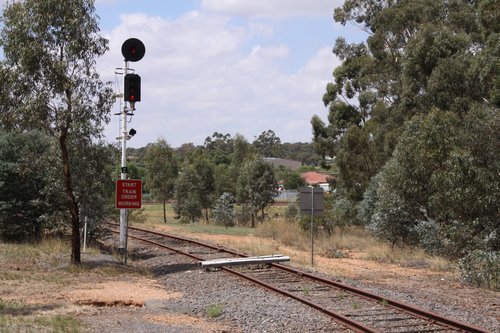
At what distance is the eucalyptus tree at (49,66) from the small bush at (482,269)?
10.6 meters

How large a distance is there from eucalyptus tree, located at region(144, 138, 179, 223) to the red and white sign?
3701 cm

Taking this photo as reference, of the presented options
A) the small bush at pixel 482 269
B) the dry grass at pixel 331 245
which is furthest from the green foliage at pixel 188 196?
the small bush at pixel 482 269

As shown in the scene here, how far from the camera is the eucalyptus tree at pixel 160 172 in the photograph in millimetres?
57281

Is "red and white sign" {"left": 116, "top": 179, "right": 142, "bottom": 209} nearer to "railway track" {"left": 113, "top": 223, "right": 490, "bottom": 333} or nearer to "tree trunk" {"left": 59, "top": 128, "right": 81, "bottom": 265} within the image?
"tree trunk" {"left": 59, "top": 128, "right": 81, "bottom": 265}

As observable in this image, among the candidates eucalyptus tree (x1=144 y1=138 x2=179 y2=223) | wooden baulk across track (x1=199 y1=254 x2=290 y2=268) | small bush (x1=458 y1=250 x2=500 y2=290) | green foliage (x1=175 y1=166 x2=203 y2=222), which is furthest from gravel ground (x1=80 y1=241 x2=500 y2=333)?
eucalyptus tree (x1=144 y1=138 x2=179 y2=223)

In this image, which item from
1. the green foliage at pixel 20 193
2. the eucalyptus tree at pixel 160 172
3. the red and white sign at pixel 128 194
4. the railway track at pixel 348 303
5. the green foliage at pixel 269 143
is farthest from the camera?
the green foliage at pixel 269 143

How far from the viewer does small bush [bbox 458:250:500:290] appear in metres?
16.0

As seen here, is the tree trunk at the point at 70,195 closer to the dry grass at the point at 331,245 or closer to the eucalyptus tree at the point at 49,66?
the eucalyptus tree at the point at 49,66

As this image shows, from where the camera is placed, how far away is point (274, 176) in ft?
160

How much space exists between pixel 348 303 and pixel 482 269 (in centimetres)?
537

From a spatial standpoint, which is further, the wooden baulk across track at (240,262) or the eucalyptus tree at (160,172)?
the eucalyptus tree at (160,172)

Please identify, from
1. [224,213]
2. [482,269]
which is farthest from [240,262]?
[224,213]

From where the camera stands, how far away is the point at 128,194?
64.7 feet

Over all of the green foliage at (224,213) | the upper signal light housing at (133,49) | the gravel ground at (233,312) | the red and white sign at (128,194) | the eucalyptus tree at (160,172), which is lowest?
the gravel ground at (233,312)
